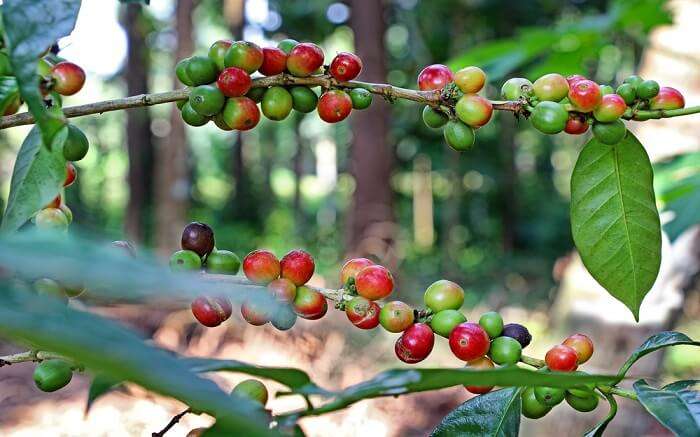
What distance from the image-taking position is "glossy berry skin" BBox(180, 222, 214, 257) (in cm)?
41

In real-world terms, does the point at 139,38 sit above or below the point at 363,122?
above

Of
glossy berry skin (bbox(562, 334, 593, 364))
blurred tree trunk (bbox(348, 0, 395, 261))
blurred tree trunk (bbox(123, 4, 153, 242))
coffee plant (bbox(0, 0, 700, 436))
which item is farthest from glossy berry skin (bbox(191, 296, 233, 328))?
blurred tree trunk (bbox(123, 4, 153, 242))

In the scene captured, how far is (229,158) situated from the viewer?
1311cm

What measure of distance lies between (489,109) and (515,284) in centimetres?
667

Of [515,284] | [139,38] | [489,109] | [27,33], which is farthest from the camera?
[515,284]

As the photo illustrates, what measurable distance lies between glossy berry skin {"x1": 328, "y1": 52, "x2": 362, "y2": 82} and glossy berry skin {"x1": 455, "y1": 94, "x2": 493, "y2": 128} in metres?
0.07

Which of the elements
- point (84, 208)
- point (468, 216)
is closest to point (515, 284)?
point (468, 216)

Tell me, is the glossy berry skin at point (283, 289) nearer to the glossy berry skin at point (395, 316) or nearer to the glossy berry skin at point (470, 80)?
the glossy berry skin at point (395, 316)

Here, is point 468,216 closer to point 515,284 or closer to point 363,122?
point 515,284

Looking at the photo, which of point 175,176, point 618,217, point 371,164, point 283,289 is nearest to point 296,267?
point 283,289

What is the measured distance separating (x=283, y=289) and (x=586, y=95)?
0.70ft

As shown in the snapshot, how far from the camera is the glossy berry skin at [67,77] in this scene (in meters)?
0.39

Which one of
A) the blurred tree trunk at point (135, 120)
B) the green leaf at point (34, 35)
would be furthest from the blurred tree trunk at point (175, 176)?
the green leaf at point (34, 35)

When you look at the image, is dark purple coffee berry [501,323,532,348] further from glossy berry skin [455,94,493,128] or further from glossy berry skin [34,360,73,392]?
glossy berry skin [34,360,73,392]
